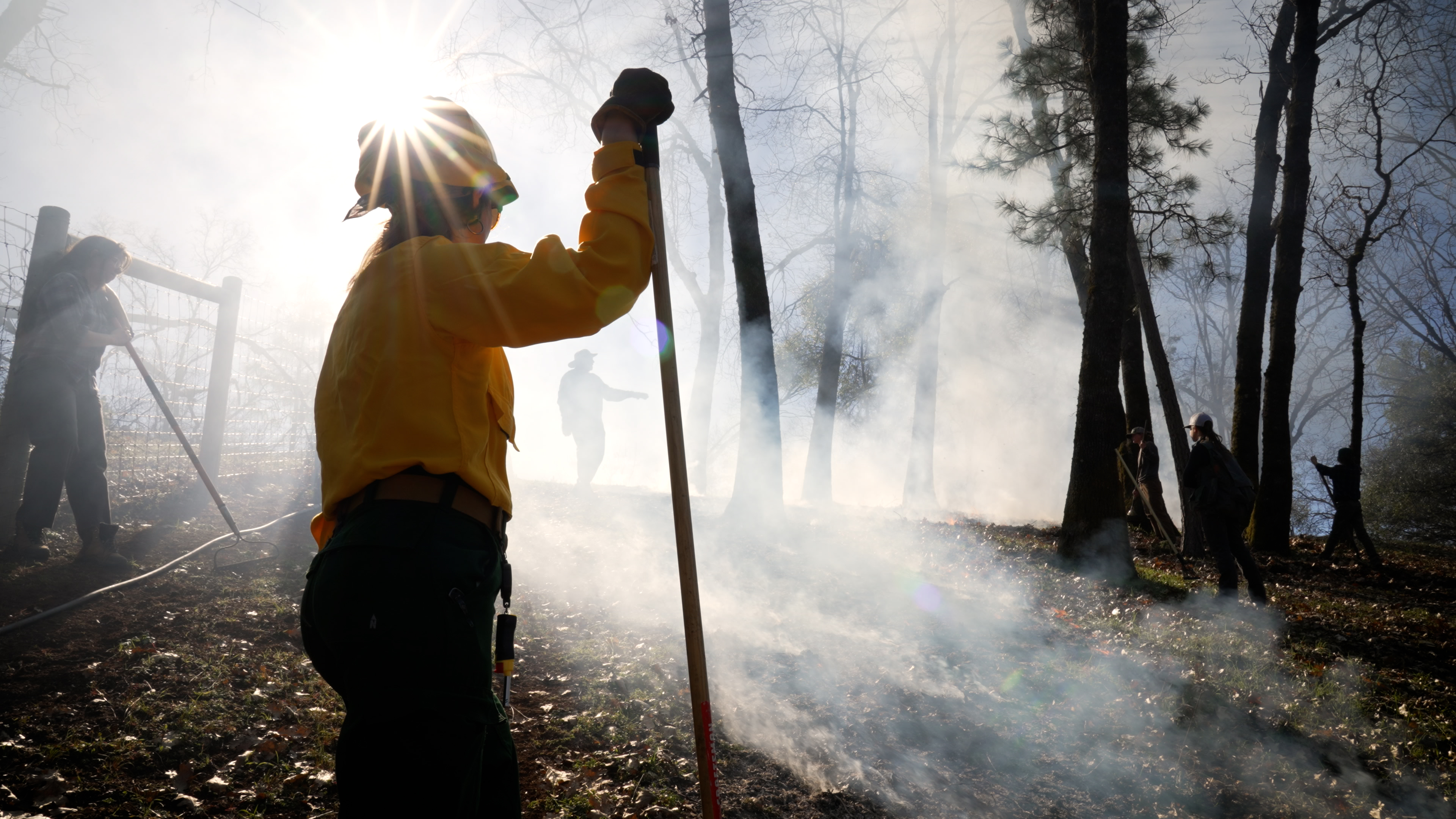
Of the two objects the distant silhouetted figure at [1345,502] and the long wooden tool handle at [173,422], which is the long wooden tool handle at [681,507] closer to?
the long wooden tool handle at [173,422]

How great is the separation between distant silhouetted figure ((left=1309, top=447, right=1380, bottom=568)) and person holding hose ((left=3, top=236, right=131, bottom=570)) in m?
15.0

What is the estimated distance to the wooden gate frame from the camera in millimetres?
5332

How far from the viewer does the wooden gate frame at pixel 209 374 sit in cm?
533

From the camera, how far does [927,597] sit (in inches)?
257

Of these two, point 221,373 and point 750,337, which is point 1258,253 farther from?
point 221,373

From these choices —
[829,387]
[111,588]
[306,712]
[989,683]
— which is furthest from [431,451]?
[829,387]

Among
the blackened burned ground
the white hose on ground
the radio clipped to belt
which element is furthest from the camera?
the white hose on ground

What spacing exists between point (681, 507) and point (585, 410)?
983 cm

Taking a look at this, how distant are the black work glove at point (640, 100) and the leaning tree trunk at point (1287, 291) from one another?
12167 mm

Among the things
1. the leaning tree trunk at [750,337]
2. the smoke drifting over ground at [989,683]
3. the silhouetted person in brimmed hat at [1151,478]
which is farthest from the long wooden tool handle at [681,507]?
the silhouetted person in brimmed hat at [1151,478]

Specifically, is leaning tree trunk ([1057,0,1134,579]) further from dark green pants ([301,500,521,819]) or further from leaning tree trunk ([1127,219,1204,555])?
dark green pants ([301,500,521,819])

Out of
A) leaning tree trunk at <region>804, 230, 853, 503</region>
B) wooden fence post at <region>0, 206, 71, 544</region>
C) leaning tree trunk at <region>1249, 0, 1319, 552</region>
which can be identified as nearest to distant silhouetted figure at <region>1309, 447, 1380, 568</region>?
leaning tree trunk at <region>1249, 0, 1319, 552</region>

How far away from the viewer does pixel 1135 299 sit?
37.1ft

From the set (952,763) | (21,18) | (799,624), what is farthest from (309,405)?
(952,763)
